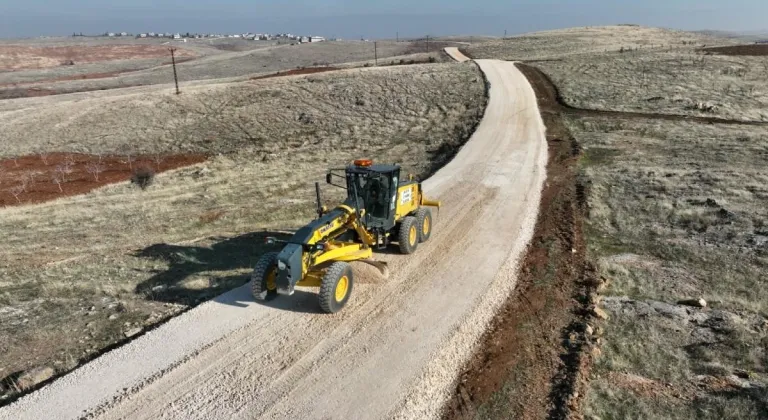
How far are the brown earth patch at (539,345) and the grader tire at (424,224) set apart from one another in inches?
108

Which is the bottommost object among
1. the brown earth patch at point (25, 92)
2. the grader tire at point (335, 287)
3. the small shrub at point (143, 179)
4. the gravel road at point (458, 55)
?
the small shrub at point (143, 179)

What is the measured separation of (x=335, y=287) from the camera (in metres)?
9.99

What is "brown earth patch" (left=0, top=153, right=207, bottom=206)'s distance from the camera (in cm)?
2609

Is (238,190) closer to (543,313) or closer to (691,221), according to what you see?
(543,313)

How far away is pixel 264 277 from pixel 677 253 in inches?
426

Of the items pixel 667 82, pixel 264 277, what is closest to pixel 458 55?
pixel 667 82

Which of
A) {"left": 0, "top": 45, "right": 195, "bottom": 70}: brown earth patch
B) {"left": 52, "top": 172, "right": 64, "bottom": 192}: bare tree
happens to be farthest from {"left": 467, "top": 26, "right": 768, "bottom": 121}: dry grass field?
{"left": 0, "top": 45, "right": 195, "bottom": 70}: brown earth patch

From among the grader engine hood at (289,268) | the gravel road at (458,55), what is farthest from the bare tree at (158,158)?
the gravel road at (458,55)

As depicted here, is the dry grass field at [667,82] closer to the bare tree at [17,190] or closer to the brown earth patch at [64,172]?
the brown earth patch at [64,172]

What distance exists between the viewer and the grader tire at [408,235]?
506 inches

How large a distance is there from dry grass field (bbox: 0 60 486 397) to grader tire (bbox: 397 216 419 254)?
4029 mm

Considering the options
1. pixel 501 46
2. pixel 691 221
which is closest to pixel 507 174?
pixel 691 221

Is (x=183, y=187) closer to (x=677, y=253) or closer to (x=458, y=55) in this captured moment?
(x=677, y=253)

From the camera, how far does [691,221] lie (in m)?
15.7
